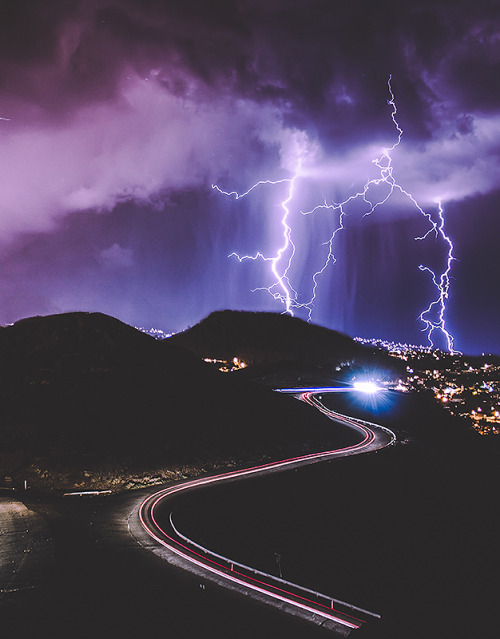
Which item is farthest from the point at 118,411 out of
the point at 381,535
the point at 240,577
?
the point at 240,577

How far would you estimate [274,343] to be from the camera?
147250 millimetres

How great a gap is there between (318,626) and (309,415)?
38.3m

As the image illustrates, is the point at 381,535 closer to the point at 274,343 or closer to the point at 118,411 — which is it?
the point at 118,411

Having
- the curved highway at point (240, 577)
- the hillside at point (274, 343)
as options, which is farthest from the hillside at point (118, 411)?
the hillside at point (274, 343)

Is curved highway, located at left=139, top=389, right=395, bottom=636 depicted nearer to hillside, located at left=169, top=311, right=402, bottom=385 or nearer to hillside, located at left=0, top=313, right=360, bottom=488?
hillside, located at left=0, top=313, right=360, bottom=488

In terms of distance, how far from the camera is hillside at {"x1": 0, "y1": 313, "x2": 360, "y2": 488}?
3353cm

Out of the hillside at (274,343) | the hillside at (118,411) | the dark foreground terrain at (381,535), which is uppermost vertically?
the hillside at (274,343)

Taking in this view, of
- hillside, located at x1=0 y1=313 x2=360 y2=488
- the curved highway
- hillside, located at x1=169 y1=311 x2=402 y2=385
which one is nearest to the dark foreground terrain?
the curved highway

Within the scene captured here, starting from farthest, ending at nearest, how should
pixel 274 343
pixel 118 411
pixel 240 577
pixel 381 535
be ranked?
pixel 274 343 < pixel 118 411 < pixel 381 535 < pixel 240 577

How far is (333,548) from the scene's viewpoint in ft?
74.9

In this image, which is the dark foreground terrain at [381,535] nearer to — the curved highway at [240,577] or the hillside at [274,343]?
the curved highway at [240,577]

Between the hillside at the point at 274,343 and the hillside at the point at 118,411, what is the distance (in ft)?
237

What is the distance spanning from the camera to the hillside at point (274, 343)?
135375 millimetres

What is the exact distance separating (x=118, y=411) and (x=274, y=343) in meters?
109
